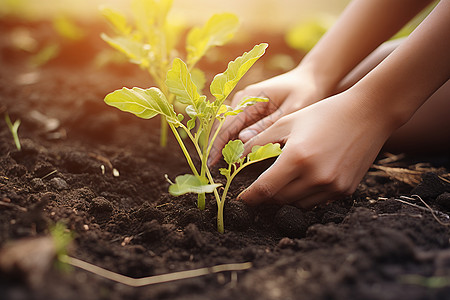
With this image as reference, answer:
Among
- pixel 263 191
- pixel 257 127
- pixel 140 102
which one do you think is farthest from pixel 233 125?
pixel 140 102

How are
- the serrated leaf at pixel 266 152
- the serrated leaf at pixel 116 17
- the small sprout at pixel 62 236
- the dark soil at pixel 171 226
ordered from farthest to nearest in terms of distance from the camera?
1. the serrated leaf at pixel 116 17
2. the serrated leaf at pixel 266 152
3. the small sprout at pixel 62 236
4. the dark soil at pixel 171 226

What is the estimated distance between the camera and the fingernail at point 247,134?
54.6 inches

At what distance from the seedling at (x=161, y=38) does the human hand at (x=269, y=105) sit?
0.21 metres

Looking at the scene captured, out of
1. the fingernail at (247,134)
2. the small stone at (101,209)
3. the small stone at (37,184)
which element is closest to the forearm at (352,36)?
the fingernail at (247,134)

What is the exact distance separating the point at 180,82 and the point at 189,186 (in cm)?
29

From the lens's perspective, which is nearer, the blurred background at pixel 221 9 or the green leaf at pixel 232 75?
the green leaf at pixel 232 75

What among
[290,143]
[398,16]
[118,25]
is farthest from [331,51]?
[118,25]

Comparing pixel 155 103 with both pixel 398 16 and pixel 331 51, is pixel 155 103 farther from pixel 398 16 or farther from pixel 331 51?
pixel 398 16

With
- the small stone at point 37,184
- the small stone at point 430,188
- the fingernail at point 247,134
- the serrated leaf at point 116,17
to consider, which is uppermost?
the serrated leaf at point 116,17

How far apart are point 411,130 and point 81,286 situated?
1.57m

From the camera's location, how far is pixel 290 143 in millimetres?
1190

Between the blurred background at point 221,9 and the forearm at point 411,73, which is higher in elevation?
the blurred background at point 221,9

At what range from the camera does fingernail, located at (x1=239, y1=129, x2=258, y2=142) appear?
1388 mm

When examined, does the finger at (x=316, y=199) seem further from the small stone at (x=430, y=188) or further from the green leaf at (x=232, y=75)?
the green leaf at (x=232, y=75)
